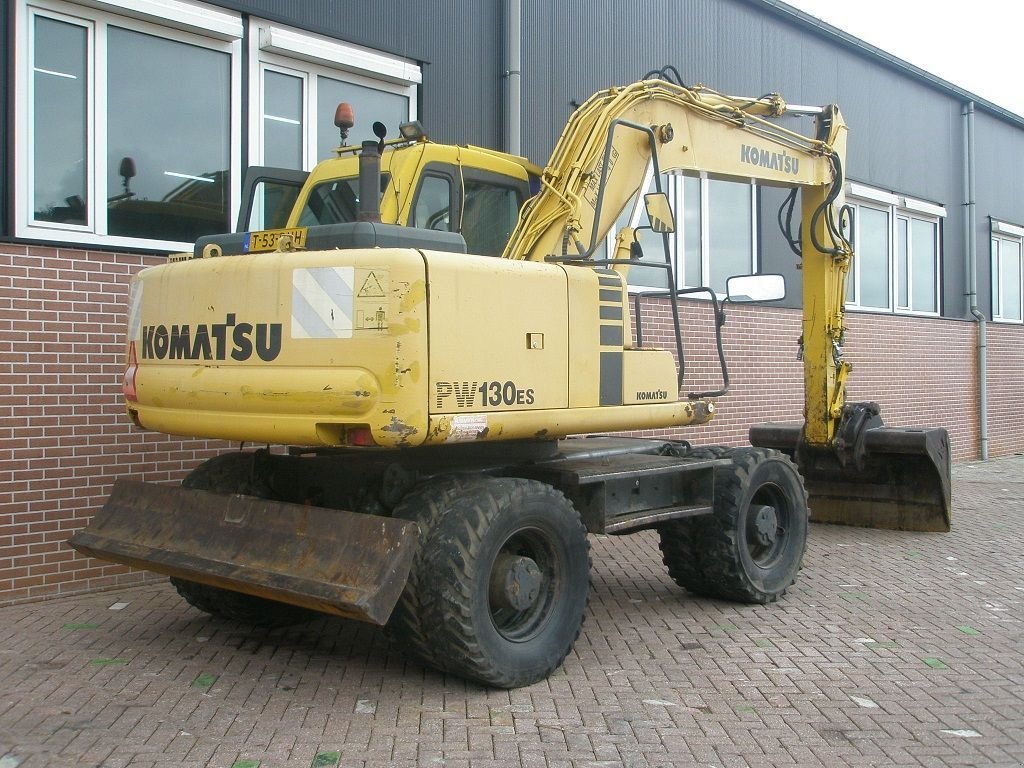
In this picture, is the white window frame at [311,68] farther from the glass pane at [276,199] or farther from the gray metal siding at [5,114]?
the gray metal siding at [5,114]

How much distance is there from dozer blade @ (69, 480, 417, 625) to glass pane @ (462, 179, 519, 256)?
6.66 feet

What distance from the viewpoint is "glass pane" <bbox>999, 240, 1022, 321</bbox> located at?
19141 millimetres

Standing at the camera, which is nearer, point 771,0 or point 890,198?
point 771,0

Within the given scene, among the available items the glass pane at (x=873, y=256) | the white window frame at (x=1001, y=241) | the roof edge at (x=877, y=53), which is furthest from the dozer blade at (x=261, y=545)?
the white window frame at (x=1001, y=241)

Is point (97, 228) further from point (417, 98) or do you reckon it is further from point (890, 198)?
point (890, 198)

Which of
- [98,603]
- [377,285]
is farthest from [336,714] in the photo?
[98,603]

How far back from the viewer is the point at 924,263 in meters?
17.0

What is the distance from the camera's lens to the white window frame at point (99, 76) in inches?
271

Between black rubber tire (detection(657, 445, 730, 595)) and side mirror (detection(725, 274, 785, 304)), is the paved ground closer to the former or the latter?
black rubber tire (detection(657, 445, 730, 595))

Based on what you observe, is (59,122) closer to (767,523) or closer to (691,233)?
(767,523)

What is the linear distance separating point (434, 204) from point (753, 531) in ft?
10.2

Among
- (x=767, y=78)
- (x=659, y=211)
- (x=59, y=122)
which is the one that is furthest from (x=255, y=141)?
(x=767, y=78)

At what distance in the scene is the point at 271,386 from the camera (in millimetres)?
5051

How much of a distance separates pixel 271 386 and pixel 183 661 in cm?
175
